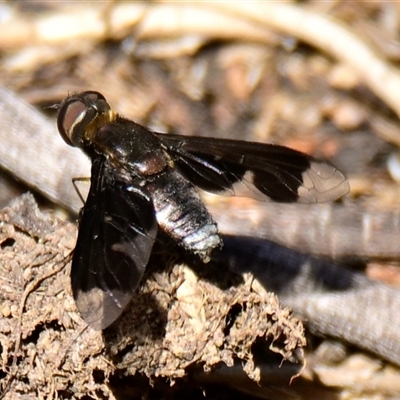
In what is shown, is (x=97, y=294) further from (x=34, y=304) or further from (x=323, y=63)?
(x=323, y=63)

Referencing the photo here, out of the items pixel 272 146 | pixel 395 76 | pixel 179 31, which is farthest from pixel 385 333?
pixel 179 31

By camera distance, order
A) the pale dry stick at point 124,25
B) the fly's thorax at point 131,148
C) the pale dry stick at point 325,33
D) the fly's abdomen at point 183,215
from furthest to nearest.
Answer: the pale dry stick at point 124,25 → the pale dry stick at point 325,33 → the fly's thorax at point 131,148 → the fly's abdomen at point 183,215

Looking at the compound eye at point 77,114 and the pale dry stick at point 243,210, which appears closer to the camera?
the compound eye at point 77,114

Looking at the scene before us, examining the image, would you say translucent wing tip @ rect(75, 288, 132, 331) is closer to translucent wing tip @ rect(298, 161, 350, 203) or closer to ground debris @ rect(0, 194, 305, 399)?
ground debris @ rect(0, 194, 305, 399)

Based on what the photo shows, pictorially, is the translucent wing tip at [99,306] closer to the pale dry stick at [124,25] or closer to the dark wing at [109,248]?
the dark wing at [109,248]

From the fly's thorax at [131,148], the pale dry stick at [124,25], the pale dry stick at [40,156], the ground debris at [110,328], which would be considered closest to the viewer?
the ground debris at [110,328]

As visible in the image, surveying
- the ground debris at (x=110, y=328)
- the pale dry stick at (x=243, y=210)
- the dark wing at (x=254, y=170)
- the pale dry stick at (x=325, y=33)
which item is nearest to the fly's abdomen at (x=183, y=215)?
the ground debris at (x=110, y=328)

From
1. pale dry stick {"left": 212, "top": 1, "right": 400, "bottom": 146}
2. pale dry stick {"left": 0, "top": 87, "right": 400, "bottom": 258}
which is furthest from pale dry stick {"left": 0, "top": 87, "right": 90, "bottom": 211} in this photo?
pale dry stick {"left": 212, "top": 1, "right": 400, "bottom": 146}
